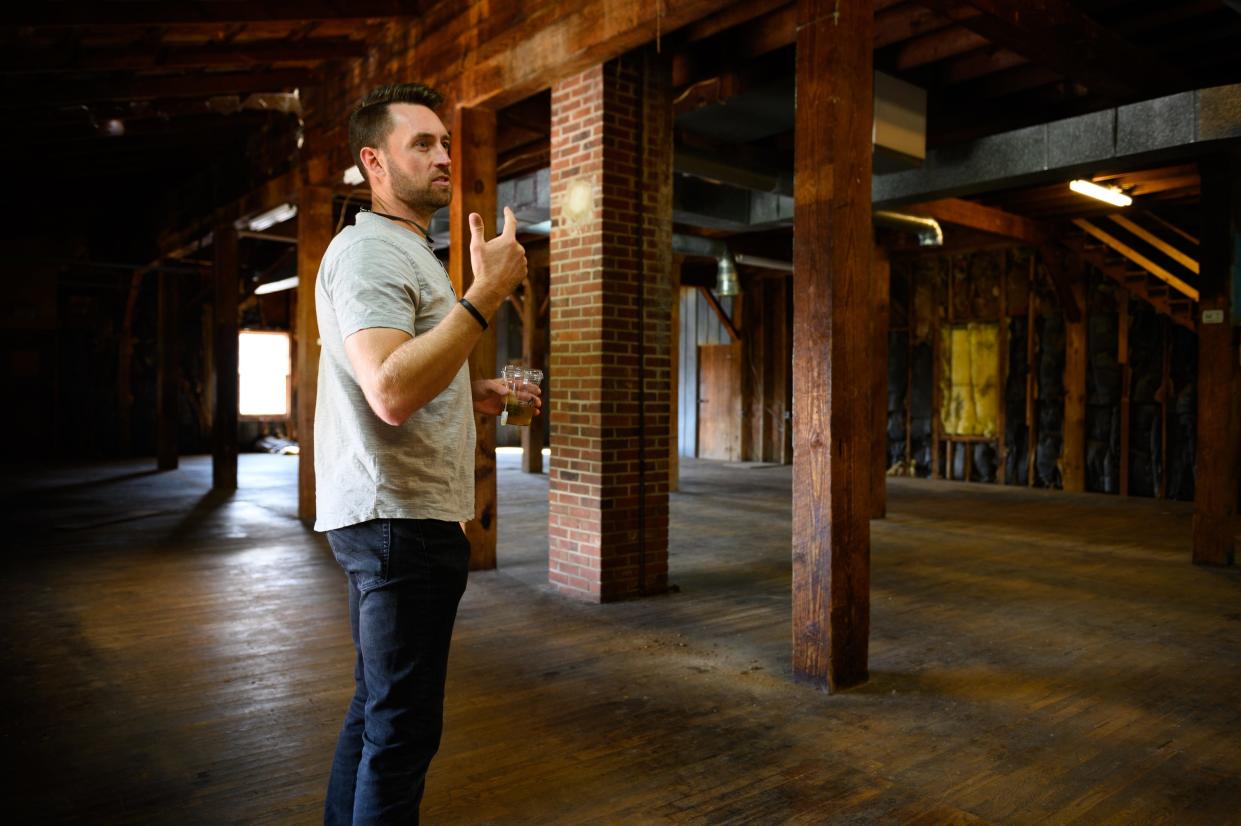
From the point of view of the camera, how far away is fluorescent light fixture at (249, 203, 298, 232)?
7.95m

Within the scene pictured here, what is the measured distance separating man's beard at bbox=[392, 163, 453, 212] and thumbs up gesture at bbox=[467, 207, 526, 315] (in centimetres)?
17

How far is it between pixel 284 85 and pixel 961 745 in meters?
7.03

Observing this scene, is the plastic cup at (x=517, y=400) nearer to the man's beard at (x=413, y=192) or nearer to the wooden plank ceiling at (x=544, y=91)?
the man's beard at (x=413, y=192)

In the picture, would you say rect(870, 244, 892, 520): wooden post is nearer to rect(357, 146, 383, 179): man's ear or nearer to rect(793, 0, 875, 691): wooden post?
rect(793, 0, 875, 691): wooden post

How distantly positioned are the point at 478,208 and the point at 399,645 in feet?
14.2

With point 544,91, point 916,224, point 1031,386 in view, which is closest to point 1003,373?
point 1031,386

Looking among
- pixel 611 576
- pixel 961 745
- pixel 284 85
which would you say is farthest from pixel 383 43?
pixel 961 745

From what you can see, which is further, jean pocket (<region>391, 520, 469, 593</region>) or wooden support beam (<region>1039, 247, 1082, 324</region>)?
wooden support beam (<region>1039, 247, 1082, 324</region>)

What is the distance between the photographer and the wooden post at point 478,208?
529cm

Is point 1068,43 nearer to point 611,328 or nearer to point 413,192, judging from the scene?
point 611,328

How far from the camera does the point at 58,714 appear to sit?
295 centimetres

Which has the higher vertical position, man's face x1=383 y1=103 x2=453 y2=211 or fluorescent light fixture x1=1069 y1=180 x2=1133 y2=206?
fluorescent light fixture x1=1069 y1=180 x2=1133 y2=206

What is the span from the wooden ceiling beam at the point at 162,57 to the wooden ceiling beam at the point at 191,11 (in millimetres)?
714

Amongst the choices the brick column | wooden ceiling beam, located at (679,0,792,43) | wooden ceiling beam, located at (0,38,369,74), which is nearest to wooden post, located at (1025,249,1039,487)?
wooden ceiling beam, located at (679,0,792,43)
